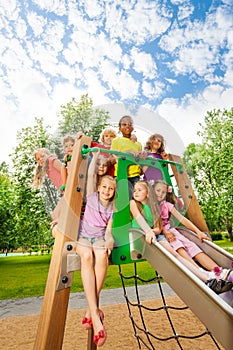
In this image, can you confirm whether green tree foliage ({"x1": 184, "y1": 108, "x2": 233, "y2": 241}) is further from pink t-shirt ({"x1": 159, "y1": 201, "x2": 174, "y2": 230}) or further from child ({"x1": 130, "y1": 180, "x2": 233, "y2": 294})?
child ({"x1": 130, "y1": 180, "x2": 233, "y2": 294})

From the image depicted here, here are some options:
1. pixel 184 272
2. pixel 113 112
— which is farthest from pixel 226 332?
pixel 113 112

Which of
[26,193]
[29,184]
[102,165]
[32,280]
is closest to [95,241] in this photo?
[102,165]

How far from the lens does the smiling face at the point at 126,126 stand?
2002 mm

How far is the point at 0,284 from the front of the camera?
10.3m

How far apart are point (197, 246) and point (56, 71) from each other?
3469mm

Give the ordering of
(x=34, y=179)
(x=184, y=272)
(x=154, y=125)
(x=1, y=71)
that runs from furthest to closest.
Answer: (x=1, y=71) → (x=34, y=179) → (x=154, y=125) → (x=184, y=272)

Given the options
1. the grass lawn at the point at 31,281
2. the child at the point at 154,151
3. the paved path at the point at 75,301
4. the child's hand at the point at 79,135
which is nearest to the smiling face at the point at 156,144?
the child at the point at 154,151

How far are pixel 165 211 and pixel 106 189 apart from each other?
0.52 metres

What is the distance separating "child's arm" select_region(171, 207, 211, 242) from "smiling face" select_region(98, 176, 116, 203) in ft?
1.80

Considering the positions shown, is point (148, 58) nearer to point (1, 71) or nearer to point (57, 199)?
point (57, 199)

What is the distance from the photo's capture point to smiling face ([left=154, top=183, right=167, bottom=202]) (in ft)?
7.27

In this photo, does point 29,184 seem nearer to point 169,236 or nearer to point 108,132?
point 108,132

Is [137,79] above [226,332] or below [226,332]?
above

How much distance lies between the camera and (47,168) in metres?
2.43
